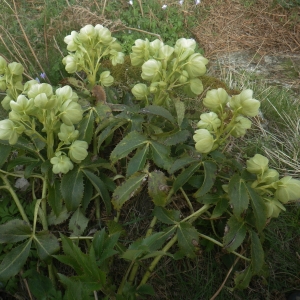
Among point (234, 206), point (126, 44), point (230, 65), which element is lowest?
point (230, 65)

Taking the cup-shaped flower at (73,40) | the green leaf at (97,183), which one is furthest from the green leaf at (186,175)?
the cup-shaped flower at (73,40)

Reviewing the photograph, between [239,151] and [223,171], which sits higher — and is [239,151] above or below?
below

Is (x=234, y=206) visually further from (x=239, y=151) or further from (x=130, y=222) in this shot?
(x=239, y=151)

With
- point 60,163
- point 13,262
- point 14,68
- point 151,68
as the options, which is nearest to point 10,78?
point 14,68

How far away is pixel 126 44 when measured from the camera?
2.72 metres

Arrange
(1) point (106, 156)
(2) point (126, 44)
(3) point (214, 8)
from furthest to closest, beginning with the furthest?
(3) point (214, 8) < (2) point (126, 44) < (1) point (106, 156)

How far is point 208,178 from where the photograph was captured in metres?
1.16

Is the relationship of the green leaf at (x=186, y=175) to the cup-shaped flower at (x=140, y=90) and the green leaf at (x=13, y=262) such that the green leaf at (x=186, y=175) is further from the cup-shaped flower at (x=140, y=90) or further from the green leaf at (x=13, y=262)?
the green leaf at (x=13, y=262)

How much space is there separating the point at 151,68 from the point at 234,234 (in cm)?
55

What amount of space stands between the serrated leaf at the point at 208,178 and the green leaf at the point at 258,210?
0.12m

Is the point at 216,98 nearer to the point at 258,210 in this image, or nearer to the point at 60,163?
the point at 258,210

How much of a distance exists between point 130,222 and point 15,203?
415mm

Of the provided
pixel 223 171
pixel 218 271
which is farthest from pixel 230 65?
pixel 218 271

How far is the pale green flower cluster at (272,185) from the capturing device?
3.61 feet
